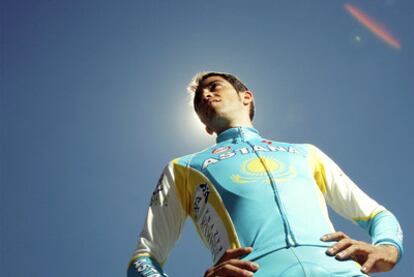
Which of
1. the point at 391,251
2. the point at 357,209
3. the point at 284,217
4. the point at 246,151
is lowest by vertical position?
the point at 391,251

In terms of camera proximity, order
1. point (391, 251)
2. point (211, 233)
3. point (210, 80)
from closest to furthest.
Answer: point (391, 251), point (211, 233), point (210, 80)

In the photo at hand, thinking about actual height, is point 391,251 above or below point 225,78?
below

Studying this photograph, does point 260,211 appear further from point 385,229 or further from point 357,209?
point 357,209

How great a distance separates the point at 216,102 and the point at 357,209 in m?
1.58

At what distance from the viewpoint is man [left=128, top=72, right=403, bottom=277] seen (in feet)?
8.68

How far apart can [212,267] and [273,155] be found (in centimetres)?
114

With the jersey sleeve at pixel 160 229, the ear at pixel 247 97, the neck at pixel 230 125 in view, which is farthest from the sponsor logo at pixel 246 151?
the ear at pixel 247 97

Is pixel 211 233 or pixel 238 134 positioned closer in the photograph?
pixel 211 233

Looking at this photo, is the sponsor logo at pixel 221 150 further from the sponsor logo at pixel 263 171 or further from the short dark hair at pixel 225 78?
the short dark hair at pixel 225 78

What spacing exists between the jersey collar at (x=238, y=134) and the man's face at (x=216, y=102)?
0.16 m

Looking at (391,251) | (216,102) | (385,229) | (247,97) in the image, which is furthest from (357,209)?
(247,97)

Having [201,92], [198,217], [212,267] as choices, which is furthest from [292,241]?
[201,92]

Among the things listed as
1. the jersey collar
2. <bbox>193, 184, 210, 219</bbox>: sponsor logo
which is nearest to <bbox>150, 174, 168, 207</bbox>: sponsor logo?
<bbox>193, 184, 210, 219</bbox>: sponsor logo

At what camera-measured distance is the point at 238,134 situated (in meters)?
4.12
